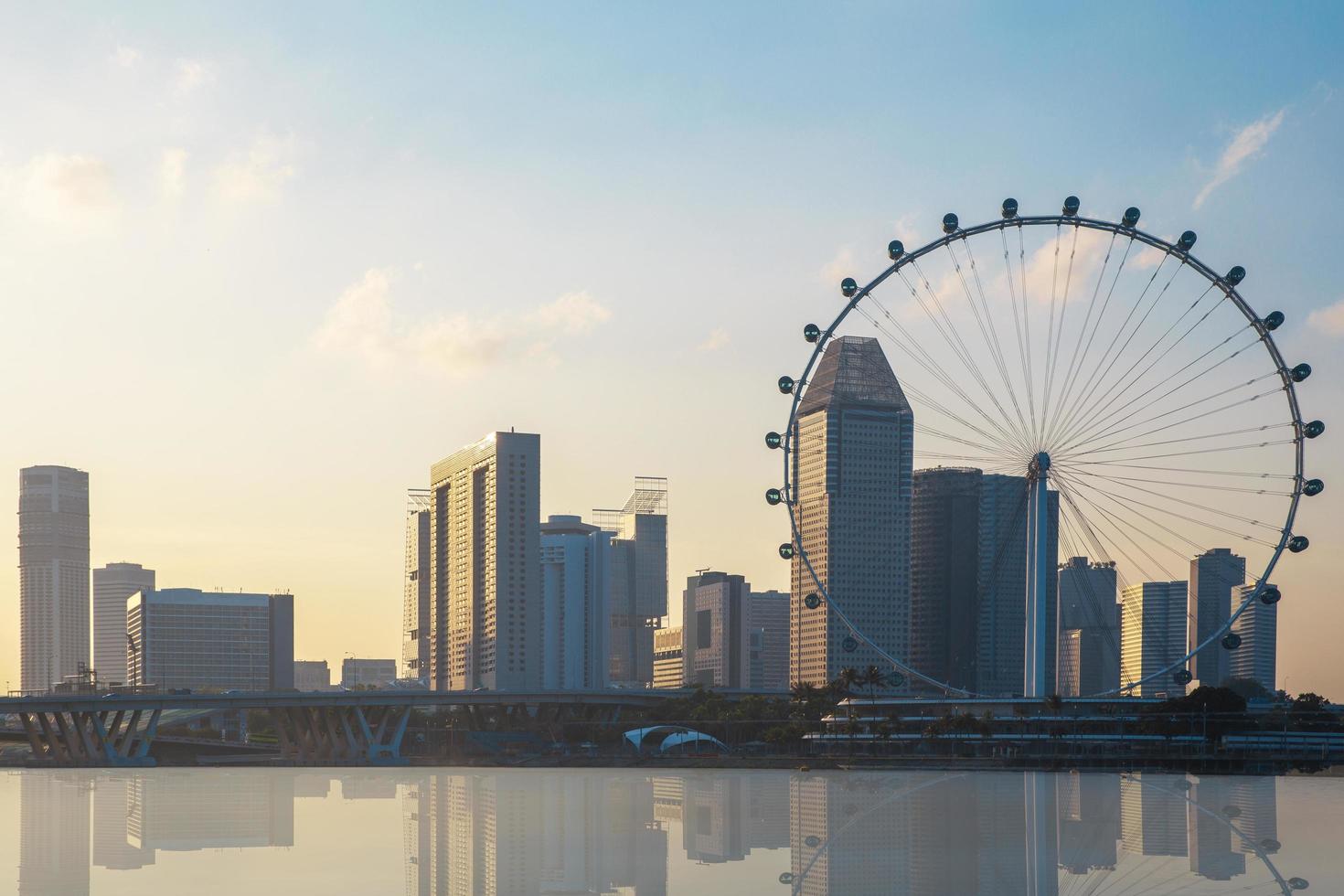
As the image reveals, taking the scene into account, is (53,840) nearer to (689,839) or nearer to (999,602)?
(689,839)

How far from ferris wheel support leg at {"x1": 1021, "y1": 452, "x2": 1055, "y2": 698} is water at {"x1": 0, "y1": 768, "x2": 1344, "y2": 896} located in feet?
50.6

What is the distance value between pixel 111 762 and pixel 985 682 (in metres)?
90.3

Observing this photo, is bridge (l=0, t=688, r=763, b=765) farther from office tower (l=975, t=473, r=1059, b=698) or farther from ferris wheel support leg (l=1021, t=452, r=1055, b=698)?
ferris wheel support leg (l=1021, t=452, r=1055, b=698)

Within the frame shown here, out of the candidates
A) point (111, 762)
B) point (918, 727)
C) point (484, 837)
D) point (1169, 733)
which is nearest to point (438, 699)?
point (111, 762)

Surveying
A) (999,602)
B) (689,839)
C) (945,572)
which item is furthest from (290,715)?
(689,839)

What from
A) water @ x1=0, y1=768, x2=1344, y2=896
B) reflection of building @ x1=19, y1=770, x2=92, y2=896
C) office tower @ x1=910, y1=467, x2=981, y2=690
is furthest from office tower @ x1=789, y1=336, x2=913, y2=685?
reflection of building @ x1=19, y1=770, x2=92, y2=896

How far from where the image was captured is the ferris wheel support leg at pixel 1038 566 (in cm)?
7438

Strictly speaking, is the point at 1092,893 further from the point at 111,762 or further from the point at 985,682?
the point at 985,682

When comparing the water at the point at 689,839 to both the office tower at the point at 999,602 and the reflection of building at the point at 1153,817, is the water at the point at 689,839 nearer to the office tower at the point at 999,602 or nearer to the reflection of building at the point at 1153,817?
the reflection of building at the point at 1153,817

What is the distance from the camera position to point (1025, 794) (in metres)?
54.8

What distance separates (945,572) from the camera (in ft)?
607

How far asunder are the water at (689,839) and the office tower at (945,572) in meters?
111

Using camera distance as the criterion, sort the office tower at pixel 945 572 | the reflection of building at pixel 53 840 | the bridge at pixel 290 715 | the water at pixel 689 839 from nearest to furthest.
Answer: the water at pixel 689 839 < the reflection of building at pixel 53 840 < the bridge at pixel 290 715 < the office tower at pixel 945 572

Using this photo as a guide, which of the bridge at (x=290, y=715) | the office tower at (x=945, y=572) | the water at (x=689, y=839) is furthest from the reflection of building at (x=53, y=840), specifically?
the office tower at (x=945, y=572)
